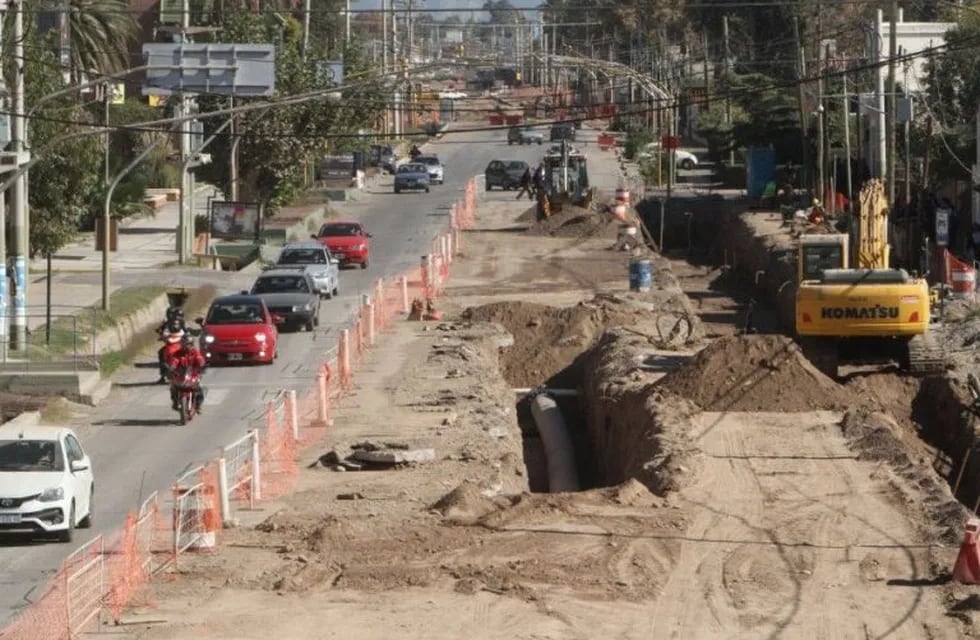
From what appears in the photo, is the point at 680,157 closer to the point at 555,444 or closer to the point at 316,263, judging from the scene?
the point at 316,263

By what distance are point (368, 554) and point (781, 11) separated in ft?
365

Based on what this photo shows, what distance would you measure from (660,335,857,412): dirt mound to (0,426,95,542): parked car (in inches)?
517

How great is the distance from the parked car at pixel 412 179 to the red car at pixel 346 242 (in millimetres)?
29771

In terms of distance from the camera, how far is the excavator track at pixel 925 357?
128ft

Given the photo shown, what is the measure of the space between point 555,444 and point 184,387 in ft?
25.7

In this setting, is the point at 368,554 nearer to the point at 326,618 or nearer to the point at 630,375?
the point at 326,618

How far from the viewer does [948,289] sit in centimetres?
4953

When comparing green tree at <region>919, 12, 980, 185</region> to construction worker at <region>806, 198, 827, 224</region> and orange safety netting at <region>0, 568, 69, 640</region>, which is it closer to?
construction worker at <region>806, 198, 827, 224</region>

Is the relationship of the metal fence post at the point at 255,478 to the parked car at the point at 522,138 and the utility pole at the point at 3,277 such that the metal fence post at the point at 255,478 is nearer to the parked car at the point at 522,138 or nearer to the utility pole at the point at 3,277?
the utility pole at the point at 3,277

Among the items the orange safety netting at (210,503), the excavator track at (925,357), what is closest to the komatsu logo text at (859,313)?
the excavator track at (925,357)

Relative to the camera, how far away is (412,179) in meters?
96.1

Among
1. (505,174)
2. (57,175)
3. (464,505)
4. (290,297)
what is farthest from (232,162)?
(464,505)

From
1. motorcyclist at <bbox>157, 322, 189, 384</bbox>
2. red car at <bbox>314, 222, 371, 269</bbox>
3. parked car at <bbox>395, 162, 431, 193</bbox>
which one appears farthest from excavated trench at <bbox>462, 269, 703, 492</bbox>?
parked car at <bbox>395, 162, 431, 193</bbox>

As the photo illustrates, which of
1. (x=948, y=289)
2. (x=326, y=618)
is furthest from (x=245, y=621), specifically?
(x=948, y=289)
